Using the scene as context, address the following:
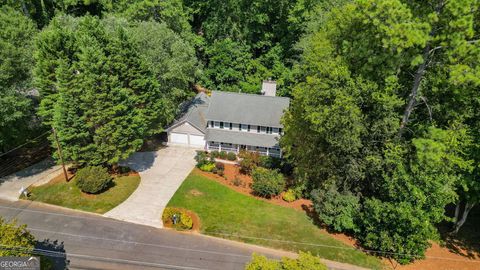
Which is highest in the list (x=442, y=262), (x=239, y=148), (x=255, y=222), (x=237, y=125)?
(x=237, y=125)

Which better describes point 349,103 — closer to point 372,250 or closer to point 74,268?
point 372,250

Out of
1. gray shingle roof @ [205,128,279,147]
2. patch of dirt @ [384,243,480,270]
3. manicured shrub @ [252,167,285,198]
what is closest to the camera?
patch of dirt @ [384,243,480,270]

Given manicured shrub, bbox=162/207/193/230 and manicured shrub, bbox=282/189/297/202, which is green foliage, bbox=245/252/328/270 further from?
manicured shrub, bbox=282/189/297/202

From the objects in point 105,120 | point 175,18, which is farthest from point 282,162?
point 175,18

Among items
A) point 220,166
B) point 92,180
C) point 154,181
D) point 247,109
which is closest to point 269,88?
point 247,109

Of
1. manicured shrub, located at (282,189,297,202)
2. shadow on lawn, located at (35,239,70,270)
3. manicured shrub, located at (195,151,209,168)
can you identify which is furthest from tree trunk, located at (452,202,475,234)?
shadow on lawn, located at (35,239,70,270)

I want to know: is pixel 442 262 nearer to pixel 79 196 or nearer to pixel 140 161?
pixel 140 161
